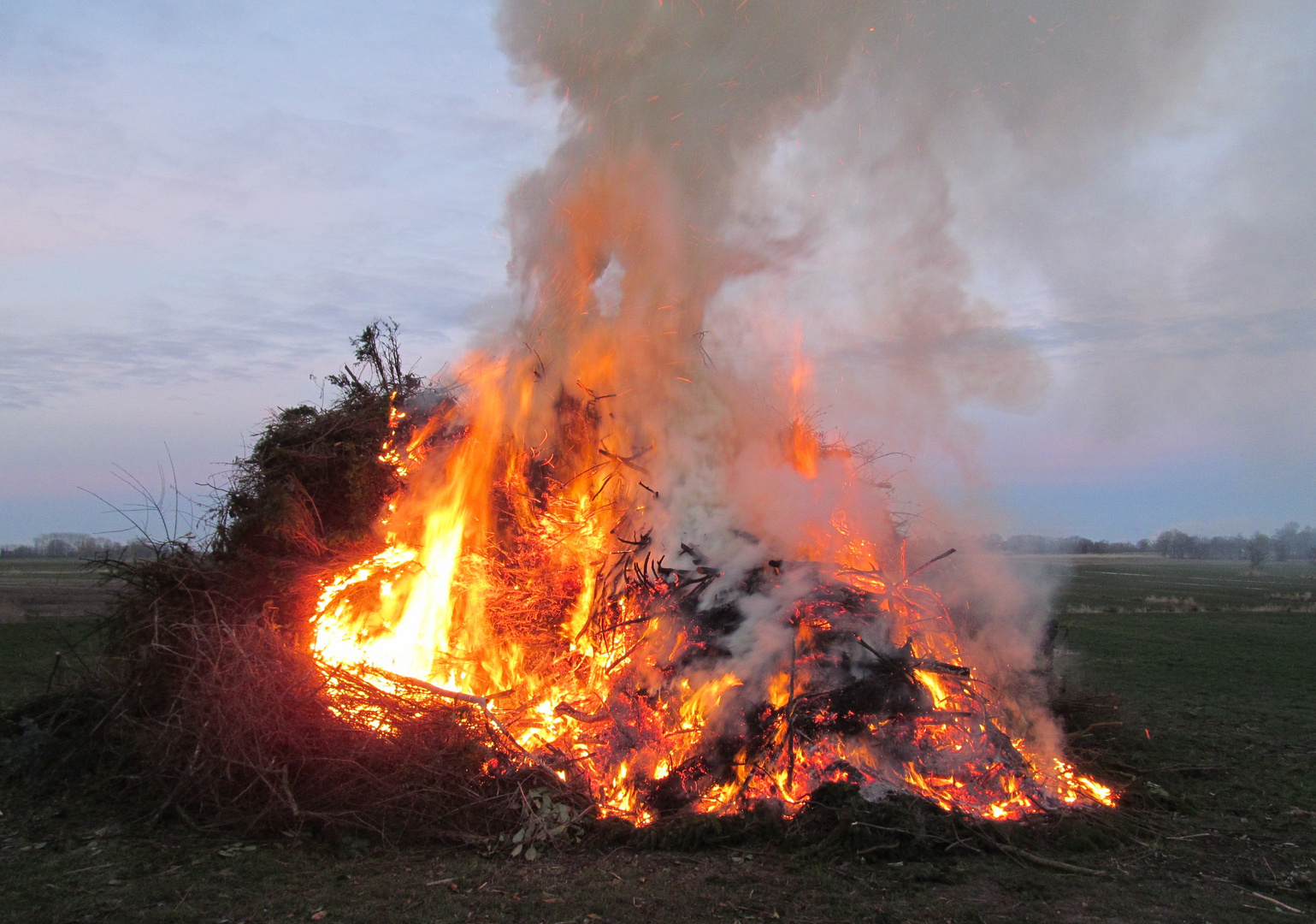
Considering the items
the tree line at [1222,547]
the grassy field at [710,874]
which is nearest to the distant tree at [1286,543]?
the tree line at [1222,547]

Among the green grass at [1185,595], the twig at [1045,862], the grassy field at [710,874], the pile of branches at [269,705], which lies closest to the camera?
the grassy field at [710,874]

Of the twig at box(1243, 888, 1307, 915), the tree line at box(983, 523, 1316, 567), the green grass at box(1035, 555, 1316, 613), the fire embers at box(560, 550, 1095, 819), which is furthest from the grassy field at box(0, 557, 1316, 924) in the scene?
the tree line at box(983, 523, 1316, 567)

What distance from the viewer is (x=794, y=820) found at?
5742mm

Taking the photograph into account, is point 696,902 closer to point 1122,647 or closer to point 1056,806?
point 1056,806

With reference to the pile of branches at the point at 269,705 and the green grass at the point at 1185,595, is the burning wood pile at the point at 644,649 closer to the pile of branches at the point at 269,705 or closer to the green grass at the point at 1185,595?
the pile of branches at the point at 269,705

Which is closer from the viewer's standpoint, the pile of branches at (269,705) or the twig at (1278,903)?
the twig at (1278,903)

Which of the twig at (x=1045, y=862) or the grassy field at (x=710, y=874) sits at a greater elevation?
the twig at (x=1045, y=862)

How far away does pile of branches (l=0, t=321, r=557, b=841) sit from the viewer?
590 centimetres

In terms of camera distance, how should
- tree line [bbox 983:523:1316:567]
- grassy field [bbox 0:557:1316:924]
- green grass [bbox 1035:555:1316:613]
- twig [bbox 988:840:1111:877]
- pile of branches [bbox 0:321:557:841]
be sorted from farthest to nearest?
tree line [bbox 983:523:1316:567], green grass [bbox 1035:555:1316:613], pile of branches [bbox 0:321:557:841], twig [bbox 988:840:1111:877], grassy field [bbox 0:557:1316:924]

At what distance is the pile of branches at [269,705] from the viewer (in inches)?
232

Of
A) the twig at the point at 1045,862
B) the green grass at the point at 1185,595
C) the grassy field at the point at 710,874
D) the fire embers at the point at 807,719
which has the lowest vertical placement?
the green grass at the point at 1185,595

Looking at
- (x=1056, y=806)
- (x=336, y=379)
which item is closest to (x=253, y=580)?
(x=336, y=379)

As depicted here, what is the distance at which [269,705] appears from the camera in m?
6.18

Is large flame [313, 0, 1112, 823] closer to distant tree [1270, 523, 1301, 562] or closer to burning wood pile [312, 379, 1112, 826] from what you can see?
burning wood pile [312, 379, 1112, 826]
